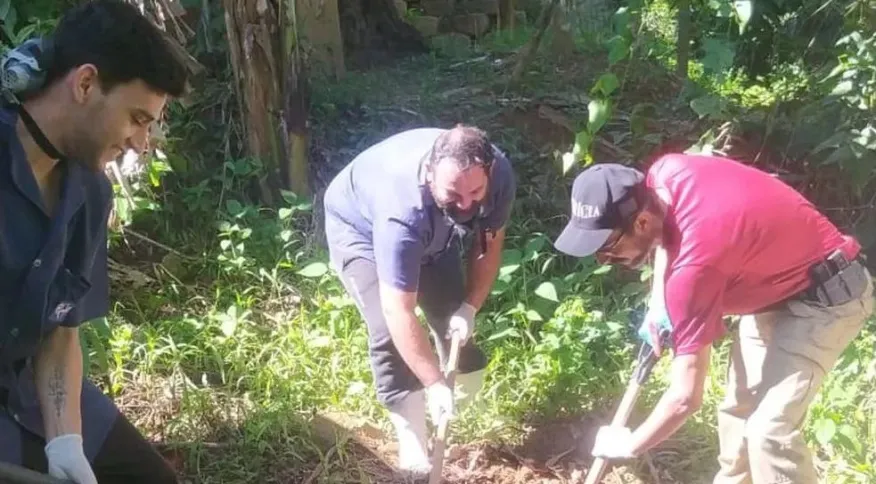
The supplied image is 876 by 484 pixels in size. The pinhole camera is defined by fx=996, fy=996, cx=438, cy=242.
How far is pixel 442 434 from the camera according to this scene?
10.0 ft

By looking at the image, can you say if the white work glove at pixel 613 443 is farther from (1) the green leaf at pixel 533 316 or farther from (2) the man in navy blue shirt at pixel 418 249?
(1) the green leaf at pixel 533 316

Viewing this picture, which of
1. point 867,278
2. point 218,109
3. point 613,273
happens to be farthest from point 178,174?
point 867,278

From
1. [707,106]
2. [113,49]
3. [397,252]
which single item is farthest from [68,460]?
[707,106]

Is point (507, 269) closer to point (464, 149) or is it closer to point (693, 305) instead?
point (464, 149)

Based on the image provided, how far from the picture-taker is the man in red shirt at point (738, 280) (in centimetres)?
222

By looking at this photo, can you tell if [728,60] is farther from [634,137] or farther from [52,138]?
[52,138]

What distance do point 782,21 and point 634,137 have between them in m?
0.83

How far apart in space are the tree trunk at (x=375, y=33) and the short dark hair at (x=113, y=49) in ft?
14.2

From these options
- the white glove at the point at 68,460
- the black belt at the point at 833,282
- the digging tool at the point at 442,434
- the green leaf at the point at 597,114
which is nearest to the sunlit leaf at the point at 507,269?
the green leaf at the point at 597,114

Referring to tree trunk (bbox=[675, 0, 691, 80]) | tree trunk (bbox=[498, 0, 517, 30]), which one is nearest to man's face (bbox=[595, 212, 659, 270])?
tree trunk (bbox=[675, 0, 691, 80])

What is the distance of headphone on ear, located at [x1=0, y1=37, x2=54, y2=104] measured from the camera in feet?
5.95

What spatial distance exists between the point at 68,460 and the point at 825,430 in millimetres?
2015

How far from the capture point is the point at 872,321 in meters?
3.62

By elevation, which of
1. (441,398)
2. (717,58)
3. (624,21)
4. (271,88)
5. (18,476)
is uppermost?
(624,21)
